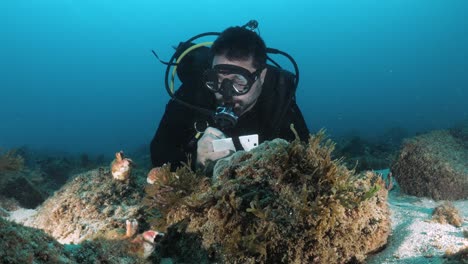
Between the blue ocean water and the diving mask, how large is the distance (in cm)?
5680

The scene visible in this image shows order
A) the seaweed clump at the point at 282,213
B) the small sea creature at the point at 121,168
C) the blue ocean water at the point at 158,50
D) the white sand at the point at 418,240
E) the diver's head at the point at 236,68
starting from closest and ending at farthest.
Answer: the seaweed clump at the point at 282,213 < the white sand at the point at 418,240 < the small sea creature at the point at 121,168 < the diver's head at the point at 236,68 < the blue ocean water at the point at 158,50

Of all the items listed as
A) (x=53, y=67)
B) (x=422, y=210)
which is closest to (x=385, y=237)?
(x=422, y=210)

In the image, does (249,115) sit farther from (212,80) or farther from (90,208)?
(90,208)

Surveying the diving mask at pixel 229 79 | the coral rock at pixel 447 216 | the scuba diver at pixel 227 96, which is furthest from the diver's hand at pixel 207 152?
the coral rock at pixel 447 216

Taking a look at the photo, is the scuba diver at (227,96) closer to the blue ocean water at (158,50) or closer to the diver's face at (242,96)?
the diver's face at (242,96)

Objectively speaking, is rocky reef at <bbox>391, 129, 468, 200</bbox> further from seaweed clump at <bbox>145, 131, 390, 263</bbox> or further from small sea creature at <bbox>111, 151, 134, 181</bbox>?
small sea creature at <bbox>111, 151, 134, 181</bbox>

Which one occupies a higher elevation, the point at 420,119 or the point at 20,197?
the point at 20,197

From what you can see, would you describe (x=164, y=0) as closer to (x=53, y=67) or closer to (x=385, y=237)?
(x=53, y=67)

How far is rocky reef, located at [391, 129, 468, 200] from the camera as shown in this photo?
15.4ft

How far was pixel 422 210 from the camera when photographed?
12.8 feet

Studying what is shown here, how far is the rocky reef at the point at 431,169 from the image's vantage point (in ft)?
15.4

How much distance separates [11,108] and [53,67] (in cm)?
4169

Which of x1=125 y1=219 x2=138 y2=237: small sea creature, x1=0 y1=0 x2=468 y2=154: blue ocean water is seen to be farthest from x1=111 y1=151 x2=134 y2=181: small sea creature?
x1=0 y1=0 x2=468 y2=154: blue ocean water

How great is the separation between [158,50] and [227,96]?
15080cm
